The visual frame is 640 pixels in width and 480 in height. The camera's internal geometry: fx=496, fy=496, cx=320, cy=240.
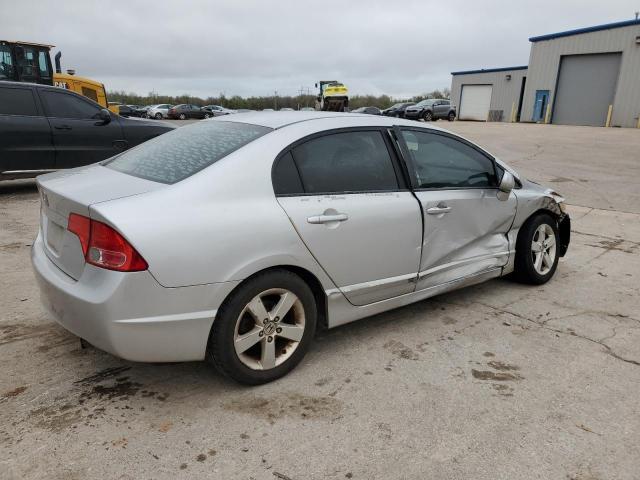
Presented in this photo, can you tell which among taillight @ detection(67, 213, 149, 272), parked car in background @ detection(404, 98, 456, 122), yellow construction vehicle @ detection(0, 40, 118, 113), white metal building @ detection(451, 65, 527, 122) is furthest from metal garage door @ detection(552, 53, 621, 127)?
taillight @ detection(67, 213, 149, 272)

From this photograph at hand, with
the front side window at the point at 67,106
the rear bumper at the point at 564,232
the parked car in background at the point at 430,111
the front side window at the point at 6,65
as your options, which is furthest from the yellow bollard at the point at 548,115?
the rear bumper at the point at 564,232

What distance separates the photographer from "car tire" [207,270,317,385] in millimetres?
2549

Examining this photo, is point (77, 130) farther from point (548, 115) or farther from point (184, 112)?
point (184, 112)

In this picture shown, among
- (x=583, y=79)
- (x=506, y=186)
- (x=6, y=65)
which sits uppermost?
(x=583, y=79)

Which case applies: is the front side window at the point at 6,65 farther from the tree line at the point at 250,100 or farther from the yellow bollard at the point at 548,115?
the tree line at the point at 250,100

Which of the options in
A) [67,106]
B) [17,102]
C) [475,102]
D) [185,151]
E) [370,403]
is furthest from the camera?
[475,102]

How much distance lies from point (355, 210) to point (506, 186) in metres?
1.52

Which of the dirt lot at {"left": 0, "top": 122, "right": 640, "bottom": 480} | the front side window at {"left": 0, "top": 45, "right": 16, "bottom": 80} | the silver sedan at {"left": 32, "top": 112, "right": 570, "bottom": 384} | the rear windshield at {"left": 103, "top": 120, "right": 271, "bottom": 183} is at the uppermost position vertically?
the front side window at {"left": 0, "top": 45, "right": 16, "bottom": 80}

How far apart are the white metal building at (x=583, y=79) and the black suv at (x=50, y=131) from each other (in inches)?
1096

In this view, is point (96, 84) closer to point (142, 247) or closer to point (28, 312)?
point (28, 312)

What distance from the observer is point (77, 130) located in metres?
8.06

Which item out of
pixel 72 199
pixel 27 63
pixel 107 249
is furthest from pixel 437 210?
pixel 27 63

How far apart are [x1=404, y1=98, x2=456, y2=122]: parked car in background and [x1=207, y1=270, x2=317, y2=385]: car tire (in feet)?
101

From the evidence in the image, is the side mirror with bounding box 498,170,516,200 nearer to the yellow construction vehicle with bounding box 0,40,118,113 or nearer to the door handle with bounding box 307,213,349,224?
the door handle with bounding box 307,213,349,224
